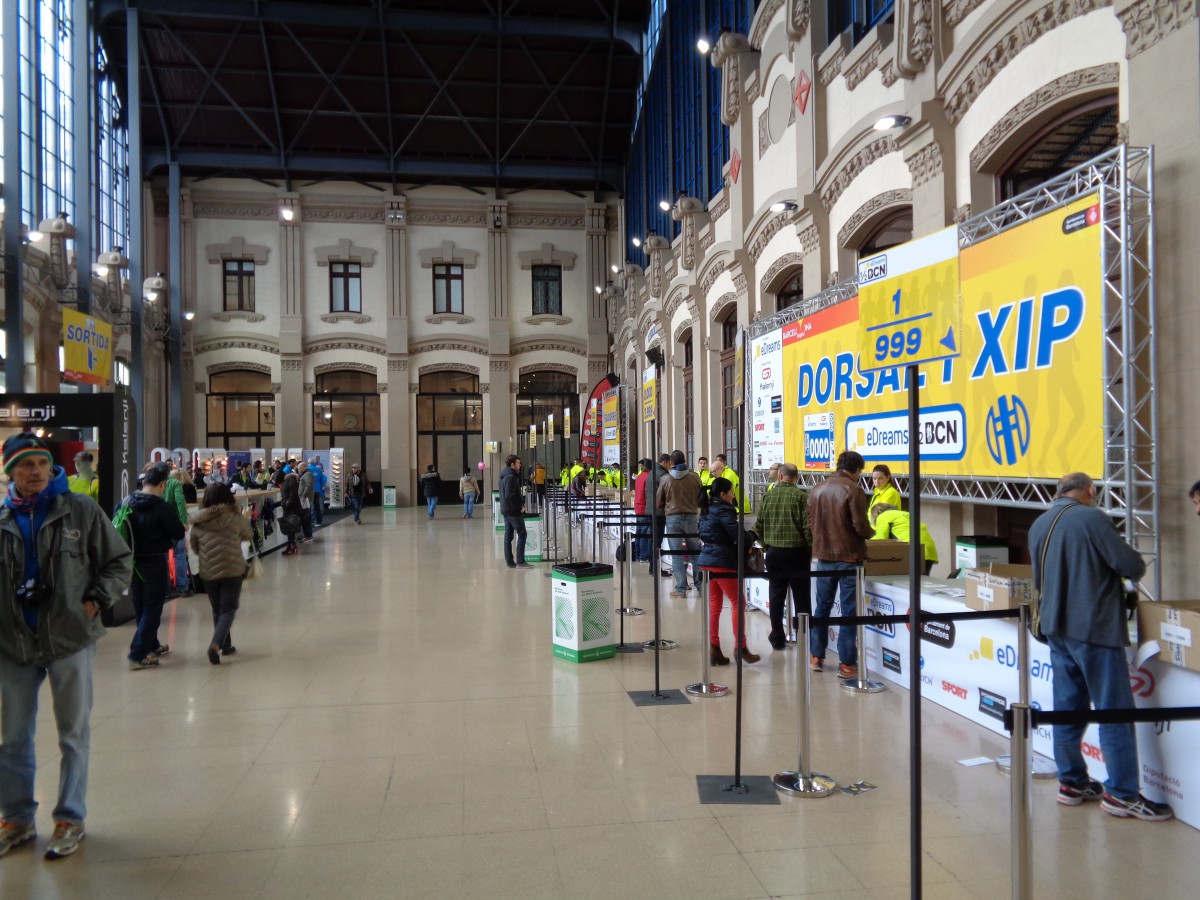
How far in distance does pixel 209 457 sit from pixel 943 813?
1006 inches

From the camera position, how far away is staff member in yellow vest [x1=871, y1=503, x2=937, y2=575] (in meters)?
7.28

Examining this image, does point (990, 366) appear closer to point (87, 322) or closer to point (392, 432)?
point (87, 322)

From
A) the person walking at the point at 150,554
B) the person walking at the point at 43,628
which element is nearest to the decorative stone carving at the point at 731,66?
the person walking at the point at 150,554

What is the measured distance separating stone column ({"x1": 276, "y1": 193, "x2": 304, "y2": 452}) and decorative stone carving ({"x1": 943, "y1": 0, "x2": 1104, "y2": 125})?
82.8 ft

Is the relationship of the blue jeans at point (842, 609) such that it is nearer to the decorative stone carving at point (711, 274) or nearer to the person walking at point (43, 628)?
the person walking at point (43, 628)

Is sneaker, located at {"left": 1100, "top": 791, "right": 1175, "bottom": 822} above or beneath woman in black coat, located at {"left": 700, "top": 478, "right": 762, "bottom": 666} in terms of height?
beneath

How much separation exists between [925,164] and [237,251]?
26641 mm

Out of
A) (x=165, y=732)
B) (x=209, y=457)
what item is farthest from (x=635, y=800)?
(x=209, y=457)

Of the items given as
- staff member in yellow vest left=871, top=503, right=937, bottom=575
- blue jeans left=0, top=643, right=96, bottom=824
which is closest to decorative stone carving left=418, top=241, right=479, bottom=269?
staff member in yellow vest left=871, top=503, right=937, bottom=575

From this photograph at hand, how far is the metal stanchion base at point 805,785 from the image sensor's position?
4.21 m

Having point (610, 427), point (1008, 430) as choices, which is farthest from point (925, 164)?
point (610, 427)

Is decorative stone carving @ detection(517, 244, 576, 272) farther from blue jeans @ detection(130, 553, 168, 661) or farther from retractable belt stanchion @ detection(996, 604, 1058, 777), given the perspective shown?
retractable belt stanchion @ detection(996, 604, 1058, 777)

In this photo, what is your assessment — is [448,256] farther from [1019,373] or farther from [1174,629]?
[1174,629]

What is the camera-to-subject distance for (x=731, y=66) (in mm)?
14633
